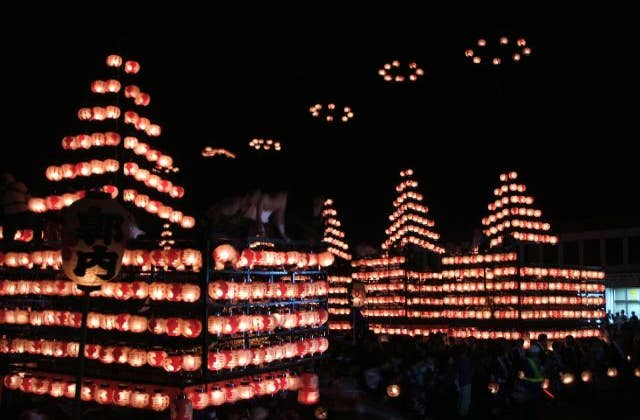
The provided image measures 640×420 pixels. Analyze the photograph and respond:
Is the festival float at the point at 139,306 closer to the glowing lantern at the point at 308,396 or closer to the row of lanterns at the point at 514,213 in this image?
the glowing lantern at the point at 308,396

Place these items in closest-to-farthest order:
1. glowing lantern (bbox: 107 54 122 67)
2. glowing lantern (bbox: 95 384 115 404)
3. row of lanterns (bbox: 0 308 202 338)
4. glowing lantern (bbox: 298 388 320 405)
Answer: row of lanterns (bbox: 0 308 202 338)
glowing lantern (bbox: 95 384 115 404)
glowing lantern (bbox: 298 388 320 405)
glowing lantern (bbox: 107 54 122 67)

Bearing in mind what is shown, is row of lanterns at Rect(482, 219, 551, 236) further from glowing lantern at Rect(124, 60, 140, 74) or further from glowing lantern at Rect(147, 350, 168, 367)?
glowing lantern at Rect(147, 350, 168, 367)

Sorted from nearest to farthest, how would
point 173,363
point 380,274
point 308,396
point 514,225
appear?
point 173,363
point 308,396
point 514,225
point 380,274

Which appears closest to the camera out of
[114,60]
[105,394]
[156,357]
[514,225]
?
[156,357]

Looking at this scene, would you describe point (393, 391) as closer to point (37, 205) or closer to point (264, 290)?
point (264, 290)

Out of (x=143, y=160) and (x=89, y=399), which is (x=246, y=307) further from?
(x=143, y=160)

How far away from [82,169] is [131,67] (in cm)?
288

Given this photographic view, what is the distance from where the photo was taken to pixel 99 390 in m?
11.6

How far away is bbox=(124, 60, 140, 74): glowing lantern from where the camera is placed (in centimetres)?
1545

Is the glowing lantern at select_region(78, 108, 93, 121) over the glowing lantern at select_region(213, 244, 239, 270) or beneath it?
over

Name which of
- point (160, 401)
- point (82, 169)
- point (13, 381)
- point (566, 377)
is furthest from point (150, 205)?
point (566, 377)

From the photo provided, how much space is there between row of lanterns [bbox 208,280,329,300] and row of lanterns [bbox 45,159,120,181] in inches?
208

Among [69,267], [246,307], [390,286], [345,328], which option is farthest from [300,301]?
[345,328]

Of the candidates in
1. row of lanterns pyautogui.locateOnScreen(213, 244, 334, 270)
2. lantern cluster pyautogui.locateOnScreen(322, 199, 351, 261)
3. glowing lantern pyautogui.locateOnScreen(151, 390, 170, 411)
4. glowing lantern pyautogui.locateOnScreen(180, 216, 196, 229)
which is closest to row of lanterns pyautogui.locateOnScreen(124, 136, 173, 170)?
glowing lantern pyautogui.locateOnScreen(180, 216, 196, 229)
